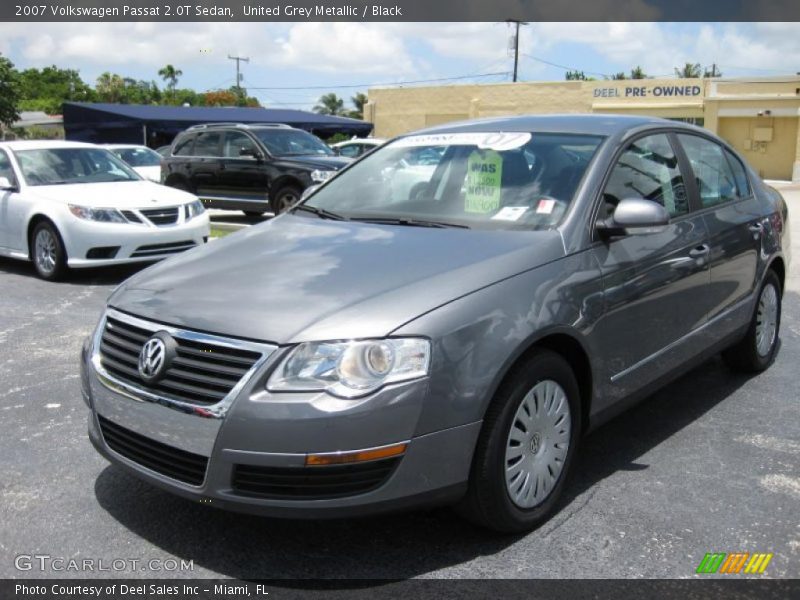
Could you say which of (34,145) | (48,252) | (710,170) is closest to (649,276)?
(710,170)

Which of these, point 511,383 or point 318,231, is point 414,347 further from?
point 318,231

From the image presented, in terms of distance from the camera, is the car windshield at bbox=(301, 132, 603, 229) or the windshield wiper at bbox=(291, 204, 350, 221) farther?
the windshield wiper at bbox=(291, 204, 350, 221)

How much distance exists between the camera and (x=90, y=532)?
131 inches

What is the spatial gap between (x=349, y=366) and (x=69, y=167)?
818cm

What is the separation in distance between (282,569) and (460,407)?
92 centimetres

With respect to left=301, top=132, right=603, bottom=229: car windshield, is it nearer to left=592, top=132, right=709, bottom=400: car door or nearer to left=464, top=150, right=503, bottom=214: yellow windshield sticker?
left=464, top=150, right=503, bottom=214: yellow windshield sticker

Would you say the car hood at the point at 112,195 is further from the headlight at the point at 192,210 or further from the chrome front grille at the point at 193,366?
the chrome front grille at the point at 193,366

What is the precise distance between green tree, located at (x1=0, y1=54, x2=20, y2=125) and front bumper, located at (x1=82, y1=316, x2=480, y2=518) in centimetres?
3655

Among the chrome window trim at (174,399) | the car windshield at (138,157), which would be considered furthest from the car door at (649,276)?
the car windshield at (138,157)

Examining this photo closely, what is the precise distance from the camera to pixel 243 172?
1376 centimetres

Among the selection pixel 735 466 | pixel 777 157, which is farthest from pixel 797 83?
pixel 735 466

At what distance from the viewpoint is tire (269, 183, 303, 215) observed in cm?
1309

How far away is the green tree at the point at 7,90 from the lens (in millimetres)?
34569

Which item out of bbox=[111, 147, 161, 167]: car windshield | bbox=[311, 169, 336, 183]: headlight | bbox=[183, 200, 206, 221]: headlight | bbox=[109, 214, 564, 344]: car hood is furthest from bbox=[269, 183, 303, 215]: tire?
bbox=[109, 214, 564, 344]: car hood
